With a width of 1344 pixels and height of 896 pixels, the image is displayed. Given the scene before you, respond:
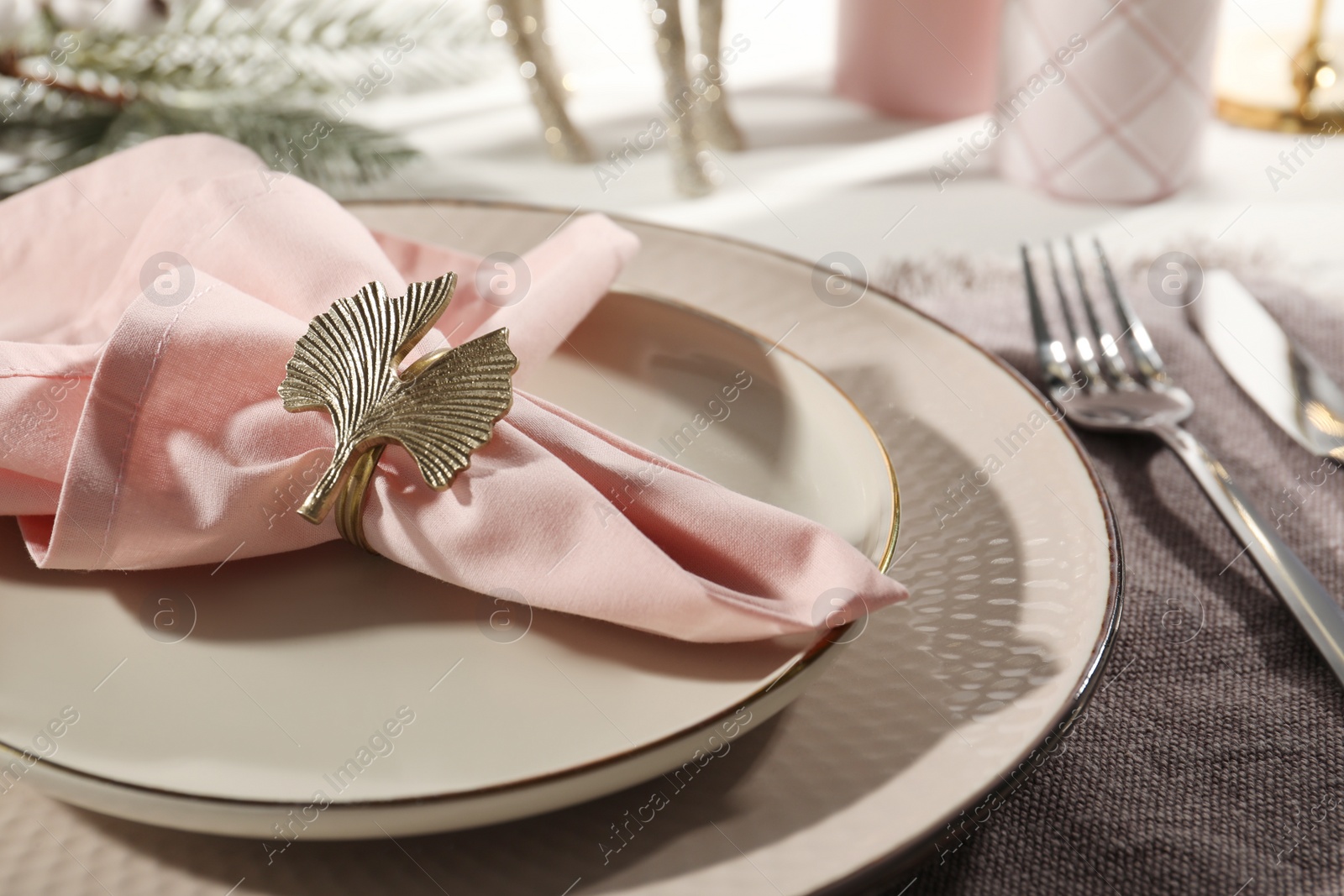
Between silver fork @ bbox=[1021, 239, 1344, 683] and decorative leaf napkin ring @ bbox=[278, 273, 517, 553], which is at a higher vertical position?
decorative leaf napkin ring @ bbox=[278, 273, 517, 553]

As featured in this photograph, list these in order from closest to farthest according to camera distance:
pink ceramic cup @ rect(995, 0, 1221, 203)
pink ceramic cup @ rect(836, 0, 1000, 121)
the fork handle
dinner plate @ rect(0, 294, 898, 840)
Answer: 1. dinner plate @ rect(0, 294, 898, 840)
2. the fork handle
3. pink ceramic cup @ rect(995, 0, 1221, 203)
4. pink ceramic cup @ rect(836, 0, 1000, 121)

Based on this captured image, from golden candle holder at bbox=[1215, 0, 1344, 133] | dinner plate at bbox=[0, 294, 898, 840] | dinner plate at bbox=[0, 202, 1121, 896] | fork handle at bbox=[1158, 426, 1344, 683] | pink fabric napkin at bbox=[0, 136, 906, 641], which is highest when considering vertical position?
pink fabric napkin at bbox=[0, 136, 906, 641]

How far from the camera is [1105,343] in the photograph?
→ 0.52 metres

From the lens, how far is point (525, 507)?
0.98 ft

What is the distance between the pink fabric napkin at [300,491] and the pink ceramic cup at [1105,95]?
49 centimetres

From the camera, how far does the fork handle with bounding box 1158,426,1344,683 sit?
0.35 metres

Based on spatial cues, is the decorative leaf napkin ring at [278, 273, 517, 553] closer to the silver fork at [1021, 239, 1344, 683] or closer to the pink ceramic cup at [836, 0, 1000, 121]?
the silver fork at [1021, 239, 1344, 683]

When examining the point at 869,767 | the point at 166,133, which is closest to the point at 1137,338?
the point at 869,767

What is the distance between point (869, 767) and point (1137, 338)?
0.33m

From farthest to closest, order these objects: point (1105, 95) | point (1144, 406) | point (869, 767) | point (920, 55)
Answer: point (920, 55), point (1105, 95), point (1144, 406), point (869, 767)

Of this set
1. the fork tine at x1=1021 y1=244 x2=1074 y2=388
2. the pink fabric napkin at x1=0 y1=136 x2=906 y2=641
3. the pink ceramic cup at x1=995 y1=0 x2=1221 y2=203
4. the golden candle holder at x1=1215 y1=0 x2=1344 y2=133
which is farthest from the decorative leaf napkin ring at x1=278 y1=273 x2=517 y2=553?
the golden candle holder at x1=1215 y1=0 x2=1344 y2=133

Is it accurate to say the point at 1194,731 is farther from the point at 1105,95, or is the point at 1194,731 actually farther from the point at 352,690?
the point at 1105,95

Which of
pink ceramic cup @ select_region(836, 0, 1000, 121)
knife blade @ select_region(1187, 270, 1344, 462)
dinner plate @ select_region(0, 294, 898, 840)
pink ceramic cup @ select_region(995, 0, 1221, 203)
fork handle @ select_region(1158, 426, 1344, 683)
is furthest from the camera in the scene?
pink ceramic cup @ select_region(836, 0, 1000, 121)

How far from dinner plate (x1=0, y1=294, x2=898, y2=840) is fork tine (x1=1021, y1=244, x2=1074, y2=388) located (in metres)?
0.19
